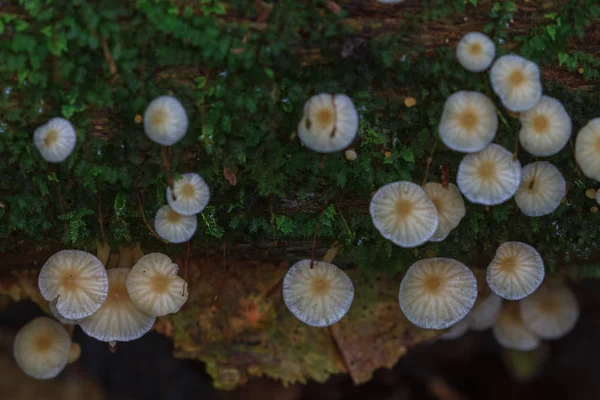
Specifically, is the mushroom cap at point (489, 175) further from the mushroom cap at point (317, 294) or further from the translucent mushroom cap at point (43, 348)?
the translucent mushroom cap at point (43, 348)

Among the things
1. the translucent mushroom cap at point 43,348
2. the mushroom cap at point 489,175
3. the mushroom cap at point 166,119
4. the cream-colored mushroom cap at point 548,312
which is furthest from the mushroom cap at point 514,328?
the translucent mushroom cap at point 43,348

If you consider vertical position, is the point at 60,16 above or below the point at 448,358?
above

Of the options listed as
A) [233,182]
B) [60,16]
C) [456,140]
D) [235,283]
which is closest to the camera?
[60,16]

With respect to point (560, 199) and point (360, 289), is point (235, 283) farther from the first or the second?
point (560, 199)

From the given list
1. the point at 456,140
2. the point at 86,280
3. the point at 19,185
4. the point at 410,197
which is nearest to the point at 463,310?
the point at 410,197

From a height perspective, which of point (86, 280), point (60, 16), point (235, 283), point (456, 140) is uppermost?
point (60, 16)

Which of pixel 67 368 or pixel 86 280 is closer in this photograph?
pixel 86 280

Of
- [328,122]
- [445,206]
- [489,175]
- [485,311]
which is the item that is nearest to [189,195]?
[328,122]

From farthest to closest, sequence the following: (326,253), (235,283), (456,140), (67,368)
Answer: (67,368) < (235,283) < (326,253) < (456,140)
